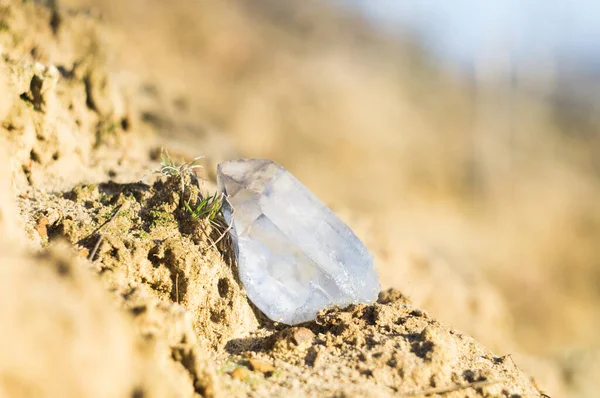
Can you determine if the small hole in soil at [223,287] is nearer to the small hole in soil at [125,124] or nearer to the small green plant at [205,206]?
the small green plant at [205,206]

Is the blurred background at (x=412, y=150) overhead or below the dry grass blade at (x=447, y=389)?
overhead

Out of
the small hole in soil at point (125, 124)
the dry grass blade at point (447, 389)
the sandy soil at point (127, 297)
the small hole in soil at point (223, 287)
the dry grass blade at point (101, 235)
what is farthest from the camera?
the small hole in soil at point (125, 124)

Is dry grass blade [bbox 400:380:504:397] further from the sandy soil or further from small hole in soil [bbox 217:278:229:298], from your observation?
small hole in soil [bbox 217:278:229:298]

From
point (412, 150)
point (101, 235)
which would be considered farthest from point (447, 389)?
point (412, 150)

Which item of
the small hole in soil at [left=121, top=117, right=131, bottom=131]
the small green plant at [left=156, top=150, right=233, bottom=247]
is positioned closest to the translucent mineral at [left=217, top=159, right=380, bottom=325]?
the small green plant at [left=156, top=150, right=233, bottom=247]

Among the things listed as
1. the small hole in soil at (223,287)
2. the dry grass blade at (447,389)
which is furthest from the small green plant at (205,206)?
the dry grass blade at (447,389)

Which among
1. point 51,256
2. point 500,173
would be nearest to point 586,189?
point 500,173
